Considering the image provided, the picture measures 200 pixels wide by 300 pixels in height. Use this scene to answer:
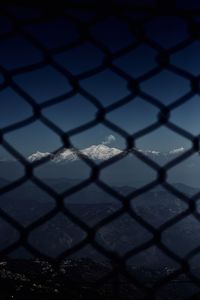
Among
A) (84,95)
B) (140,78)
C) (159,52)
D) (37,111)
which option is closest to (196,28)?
(159,52)

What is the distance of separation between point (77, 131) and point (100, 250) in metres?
0.72

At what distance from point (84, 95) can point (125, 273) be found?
1.07m

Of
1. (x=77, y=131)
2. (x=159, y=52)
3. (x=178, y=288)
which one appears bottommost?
(x=77, y=131)

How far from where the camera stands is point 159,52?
2.53 meters

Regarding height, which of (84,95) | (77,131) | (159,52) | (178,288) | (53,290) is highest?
(178,288)

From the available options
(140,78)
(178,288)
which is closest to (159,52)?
(140,78)

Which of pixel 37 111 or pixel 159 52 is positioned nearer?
pixel 37 111

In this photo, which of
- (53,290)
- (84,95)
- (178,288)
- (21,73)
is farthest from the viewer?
(178,288)

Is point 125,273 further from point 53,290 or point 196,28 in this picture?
point 196,28

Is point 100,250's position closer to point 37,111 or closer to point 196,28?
point 37,111

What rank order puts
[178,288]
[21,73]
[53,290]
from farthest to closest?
[178,288] → [53,290] → [21,73]

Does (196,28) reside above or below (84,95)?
above

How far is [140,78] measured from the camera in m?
2.52

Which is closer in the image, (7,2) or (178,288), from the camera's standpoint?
(7,2)
